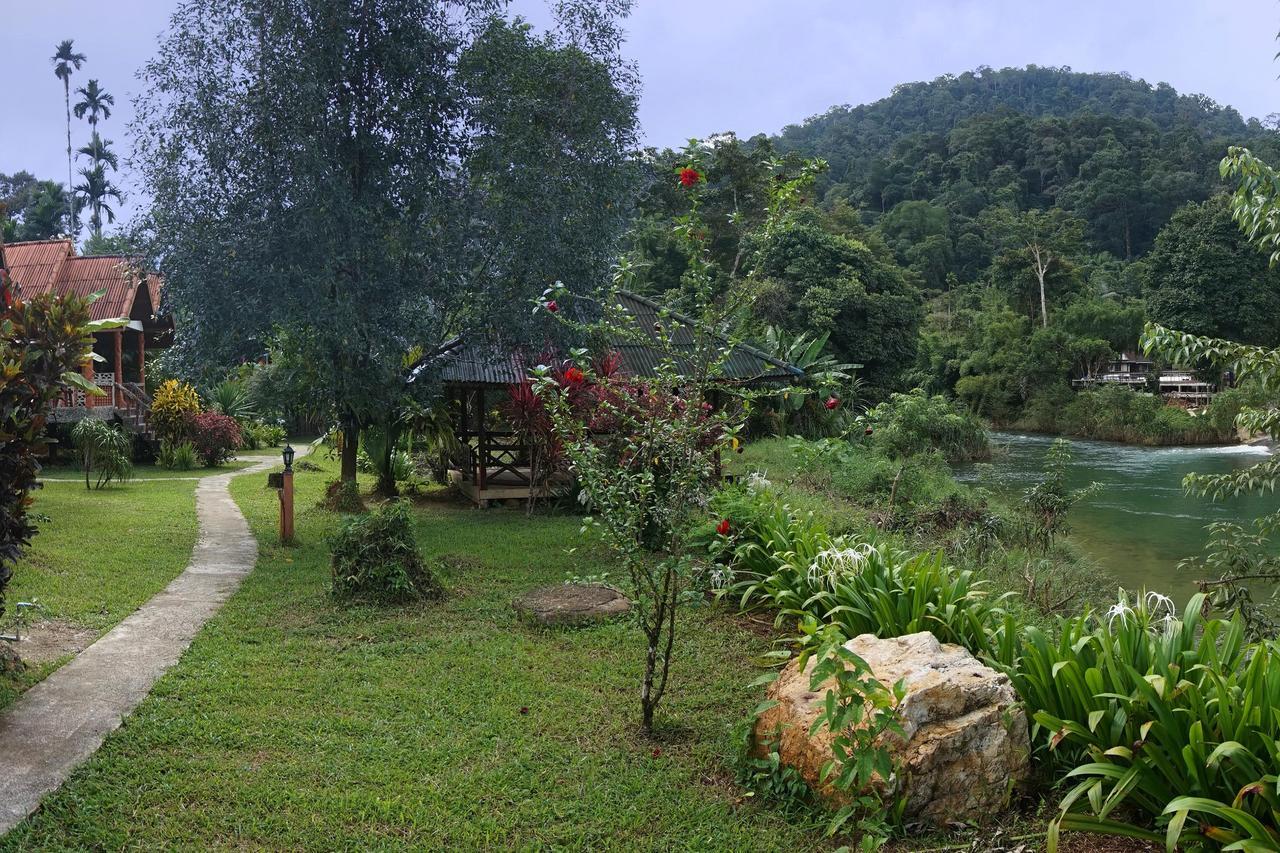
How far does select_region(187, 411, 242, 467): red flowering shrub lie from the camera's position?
20094 mm

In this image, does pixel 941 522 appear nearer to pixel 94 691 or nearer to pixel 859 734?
pixel 859 734

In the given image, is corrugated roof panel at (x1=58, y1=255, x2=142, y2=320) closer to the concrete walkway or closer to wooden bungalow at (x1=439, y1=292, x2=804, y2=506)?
wooden bungalow at (x1=439, y1=292, x2=804, y2=506)

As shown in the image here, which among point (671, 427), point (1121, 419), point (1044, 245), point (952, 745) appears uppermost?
point (1044, 245)

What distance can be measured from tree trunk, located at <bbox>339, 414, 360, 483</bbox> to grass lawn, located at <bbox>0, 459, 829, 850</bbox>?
18.8 ft

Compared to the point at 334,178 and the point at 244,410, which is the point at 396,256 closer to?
the point at 334,178

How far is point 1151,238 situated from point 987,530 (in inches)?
1842

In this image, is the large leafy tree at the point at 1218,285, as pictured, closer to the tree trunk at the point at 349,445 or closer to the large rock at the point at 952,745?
the tree trunk at the point at 349,445

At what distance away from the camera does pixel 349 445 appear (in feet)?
41.9

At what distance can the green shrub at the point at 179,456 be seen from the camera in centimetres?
1952

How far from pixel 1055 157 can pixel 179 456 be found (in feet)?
168

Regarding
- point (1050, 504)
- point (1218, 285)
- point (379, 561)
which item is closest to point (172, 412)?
point (379, 561)

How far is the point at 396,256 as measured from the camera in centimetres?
1127

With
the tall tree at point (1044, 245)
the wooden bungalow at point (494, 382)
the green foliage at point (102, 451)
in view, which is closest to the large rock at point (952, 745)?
the wooden bungalow at point (494, 382)

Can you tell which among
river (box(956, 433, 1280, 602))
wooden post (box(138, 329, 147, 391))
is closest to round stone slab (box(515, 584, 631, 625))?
river (box(956, 433, 1280, 602))
